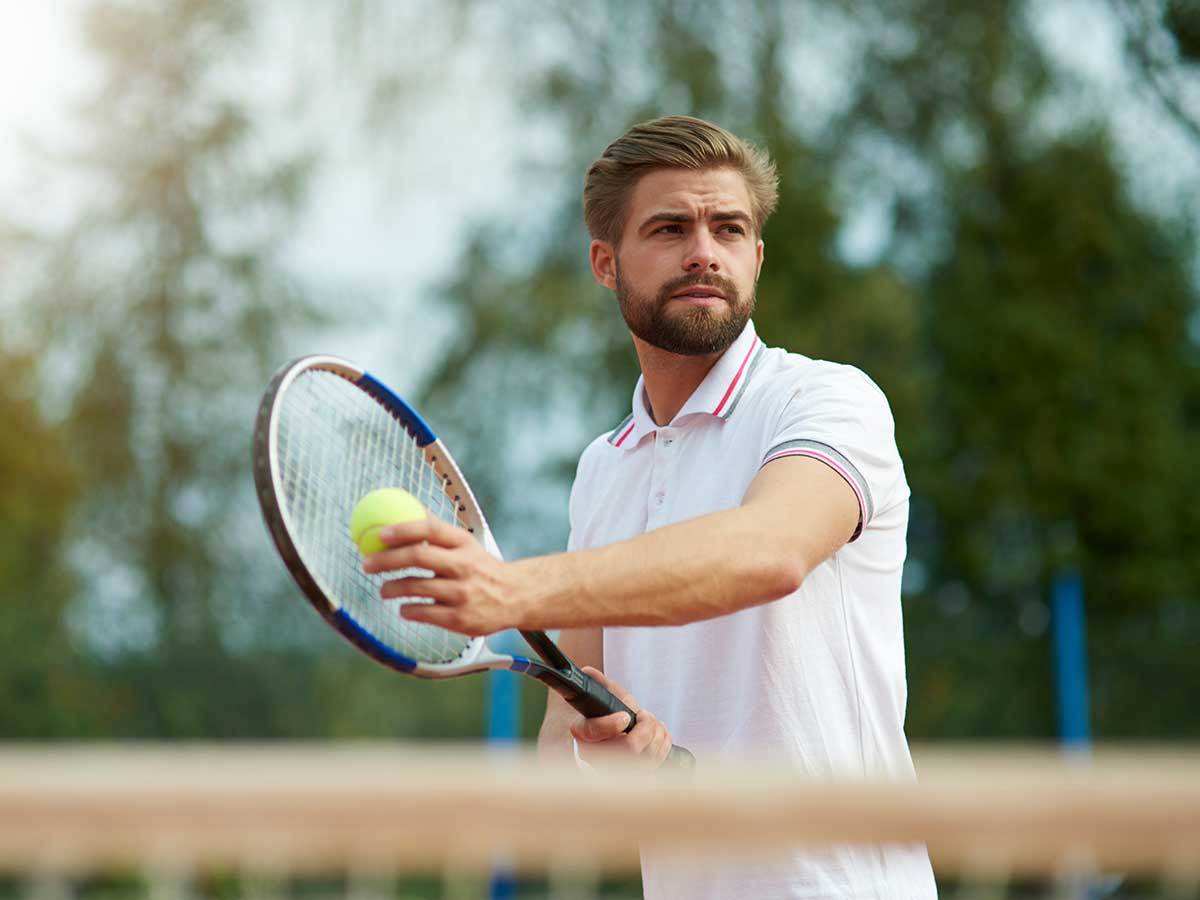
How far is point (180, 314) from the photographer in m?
10.0

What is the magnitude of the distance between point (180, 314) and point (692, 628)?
8.40 metres

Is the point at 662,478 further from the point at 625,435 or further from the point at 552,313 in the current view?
the point at 552,313

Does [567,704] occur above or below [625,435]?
below

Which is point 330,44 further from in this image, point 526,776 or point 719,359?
point 526,776

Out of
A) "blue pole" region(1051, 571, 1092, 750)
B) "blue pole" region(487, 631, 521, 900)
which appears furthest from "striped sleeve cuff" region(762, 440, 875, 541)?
"blue pole" region(1051, 571, 1092, 750)

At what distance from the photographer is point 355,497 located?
2.36 metres

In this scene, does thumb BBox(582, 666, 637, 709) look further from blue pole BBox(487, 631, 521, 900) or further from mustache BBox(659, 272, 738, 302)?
blue pole BBox(487, 631, 521, 900)

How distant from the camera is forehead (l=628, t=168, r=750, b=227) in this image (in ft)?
8.23

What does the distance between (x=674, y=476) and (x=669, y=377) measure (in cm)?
21

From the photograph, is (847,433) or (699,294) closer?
(847,433)

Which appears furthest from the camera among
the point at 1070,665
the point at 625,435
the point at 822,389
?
the point at 1070,665

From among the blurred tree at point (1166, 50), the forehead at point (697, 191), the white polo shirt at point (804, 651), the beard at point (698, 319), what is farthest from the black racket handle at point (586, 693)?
the blurred tree at point (1166, 50)

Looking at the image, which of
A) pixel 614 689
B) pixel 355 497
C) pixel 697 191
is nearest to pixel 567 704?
pixel 614 689

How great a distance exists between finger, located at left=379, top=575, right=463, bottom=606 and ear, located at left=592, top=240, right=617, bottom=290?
1191 mm
